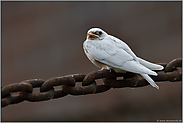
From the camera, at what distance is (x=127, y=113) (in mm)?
3002

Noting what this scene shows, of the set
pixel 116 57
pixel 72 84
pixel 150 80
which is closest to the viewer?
pixel 72 84

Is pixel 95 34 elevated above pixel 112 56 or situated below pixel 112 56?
above

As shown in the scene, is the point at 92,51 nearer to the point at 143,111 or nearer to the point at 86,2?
the point at 143,111

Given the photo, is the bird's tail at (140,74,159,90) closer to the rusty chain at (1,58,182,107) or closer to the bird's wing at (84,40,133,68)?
the rusty chain at (1,58,182,107)

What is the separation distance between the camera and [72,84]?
1220 mm

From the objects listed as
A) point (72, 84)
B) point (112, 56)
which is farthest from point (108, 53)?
point (72, 84)

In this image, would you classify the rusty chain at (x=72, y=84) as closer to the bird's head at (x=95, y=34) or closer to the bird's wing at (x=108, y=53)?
the bird's wing at (x=108, y=53)

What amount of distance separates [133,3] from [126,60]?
1.91 m

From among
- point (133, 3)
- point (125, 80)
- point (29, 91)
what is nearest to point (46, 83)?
point (29, 91)

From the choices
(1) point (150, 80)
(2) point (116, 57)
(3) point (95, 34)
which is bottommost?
(1) point (150, 80)

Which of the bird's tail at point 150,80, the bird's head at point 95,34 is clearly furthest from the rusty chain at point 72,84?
the bird's head at point 95,34

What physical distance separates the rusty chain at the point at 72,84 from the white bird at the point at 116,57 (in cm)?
6

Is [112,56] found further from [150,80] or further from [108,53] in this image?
[150,80]

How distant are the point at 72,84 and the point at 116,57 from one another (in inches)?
16.4
